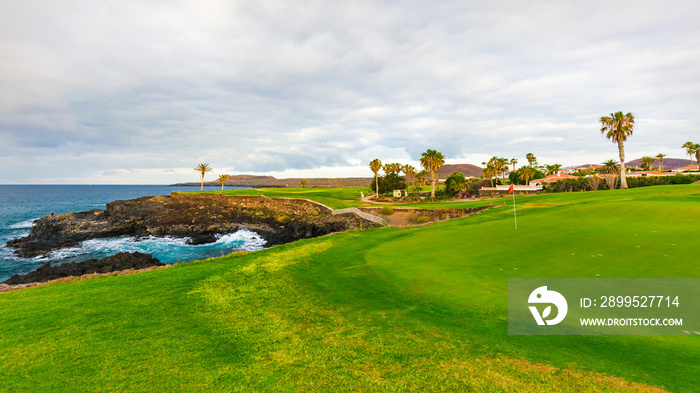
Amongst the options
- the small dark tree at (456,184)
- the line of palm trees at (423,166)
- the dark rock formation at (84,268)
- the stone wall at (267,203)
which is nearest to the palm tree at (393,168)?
the line of palm trees at (423,166)

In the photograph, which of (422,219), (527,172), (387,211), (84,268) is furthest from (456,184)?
(84,268)

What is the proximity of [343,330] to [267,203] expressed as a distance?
57.8 m

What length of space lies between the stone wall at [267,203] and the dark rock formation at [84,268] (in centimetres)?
3140

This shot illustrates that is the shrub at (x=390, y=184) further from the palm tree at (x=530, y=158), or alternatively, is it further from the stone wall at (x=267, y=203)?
the palm tree at (x=530, y=158)

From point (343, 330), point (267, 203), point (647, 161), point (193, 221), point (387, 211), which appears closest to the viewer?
point (343, 330)

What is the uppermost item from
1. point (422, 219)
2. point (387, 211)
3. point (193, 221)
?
point (387, 211)

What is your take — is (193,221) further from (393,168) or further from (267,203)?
(393,168)

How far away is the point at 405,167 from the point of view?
88.1 metres

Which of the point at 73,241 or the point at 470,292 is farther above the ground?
the point at 470,292

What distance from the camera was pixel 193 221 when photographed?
5125cm

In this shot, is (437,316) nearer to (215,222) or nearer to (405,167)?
(215,222)

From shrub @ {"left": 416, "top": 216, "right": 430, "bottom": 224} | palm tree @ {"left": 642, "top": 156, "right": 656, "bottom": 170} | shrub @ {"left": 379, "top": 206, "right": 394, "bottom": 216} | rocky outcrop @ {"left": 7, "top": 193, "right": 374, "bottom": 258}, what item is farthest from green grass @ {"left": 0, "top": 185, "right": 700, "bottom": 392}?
palm tree @ {"left": 642, "top": 156, "right": 656, "bottom": 170}

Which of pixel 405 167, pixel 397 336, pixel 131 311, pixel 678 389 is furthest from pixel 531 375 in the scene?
pixel 405 167

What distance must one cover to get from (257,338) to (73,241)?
52.1 m
